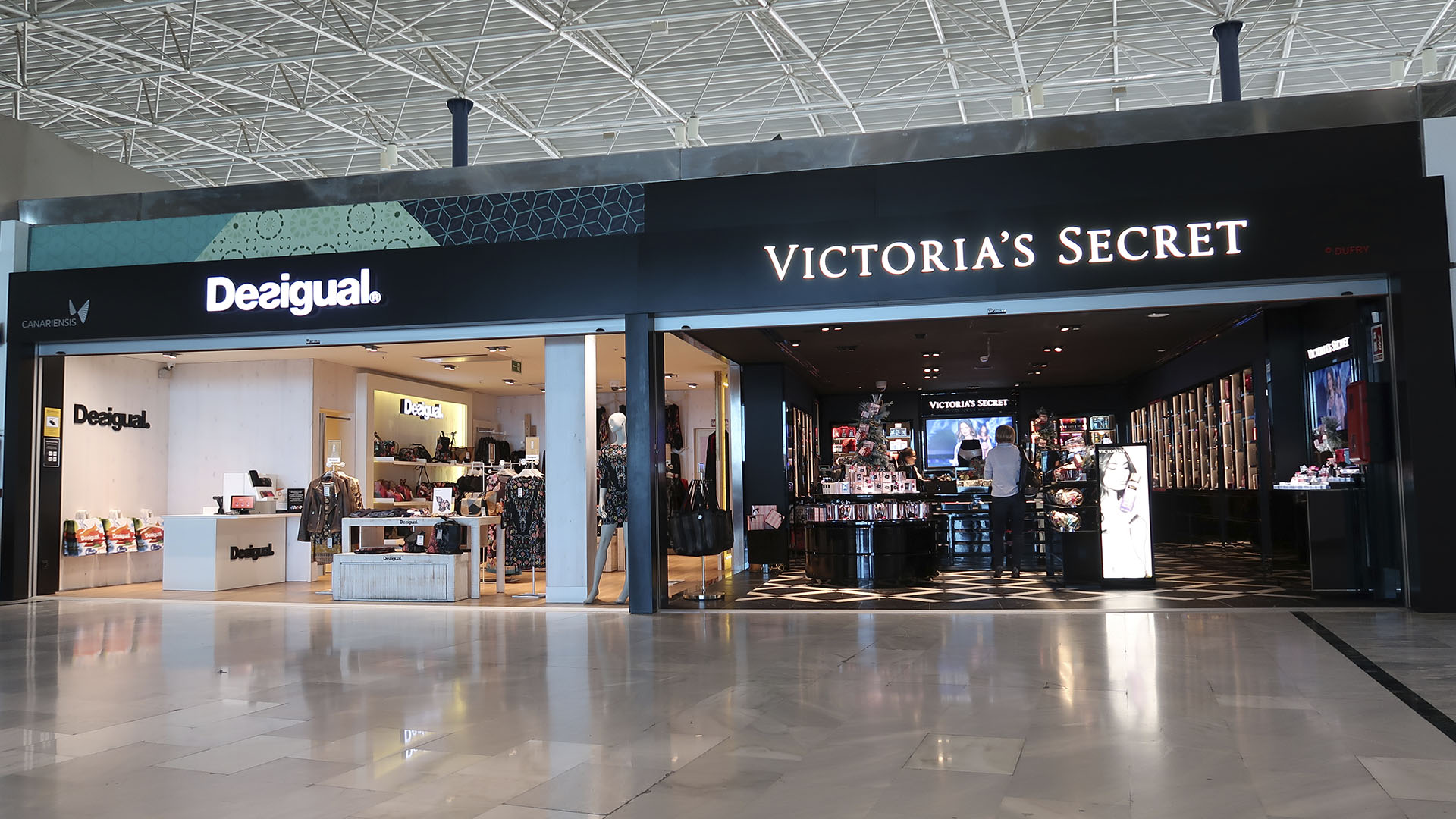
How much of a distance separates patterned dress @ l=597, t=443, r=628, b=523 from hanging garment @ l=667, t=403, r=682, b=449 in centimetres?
619

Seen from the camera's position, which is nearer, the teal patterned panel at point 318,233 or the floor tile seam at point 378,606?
the floor tile seam at point 378,606

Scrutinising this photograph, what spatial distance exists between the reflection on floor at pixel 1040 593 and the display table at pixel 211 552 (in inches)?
202

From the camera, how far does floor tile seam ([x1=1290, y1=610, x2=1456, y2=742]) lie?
412cm

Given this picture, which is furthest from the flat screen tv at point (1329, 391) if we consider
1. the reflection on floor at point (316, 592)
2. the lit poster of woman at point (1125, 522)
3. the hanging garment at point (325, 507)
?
the hanging garment at point (325, 507)

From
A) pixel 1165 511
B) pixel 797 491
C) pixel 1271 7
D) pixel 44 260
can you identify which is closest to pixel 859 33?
pixel 1271 7

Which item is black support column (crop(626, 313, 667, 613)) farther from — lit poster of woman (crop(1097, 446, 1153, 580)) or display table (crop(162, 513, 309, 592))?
display table (crop(162, 513, 309, 592))

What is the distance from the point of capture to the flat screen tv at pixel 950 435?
61.5 ft

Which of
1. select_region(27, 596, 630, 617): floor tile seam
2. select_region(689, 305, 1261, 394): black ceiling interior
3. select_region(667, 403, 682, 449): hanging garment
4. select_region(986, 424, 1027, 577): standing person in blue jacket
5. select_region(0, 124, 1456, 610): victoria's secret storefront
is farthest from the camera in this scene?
select_region(667, 403, 682, 449): hanging garment

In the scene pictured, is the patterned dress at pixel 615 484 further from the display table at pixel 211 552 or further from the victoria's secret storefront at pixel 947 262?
the display table at pixel 211 552

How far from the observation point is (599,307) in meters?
8.60

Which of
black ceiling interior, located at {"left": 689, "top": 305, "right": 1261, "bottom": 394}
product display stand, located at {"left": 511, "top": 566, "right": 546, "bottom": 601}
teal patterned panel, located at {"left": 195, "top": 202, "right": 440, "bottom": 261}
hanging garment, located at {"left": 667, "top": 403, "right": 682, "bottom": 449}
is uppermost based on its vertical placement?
teal patterned panel, located at {"left": 195, "top": 202, "right": 440, "bottom": 261}

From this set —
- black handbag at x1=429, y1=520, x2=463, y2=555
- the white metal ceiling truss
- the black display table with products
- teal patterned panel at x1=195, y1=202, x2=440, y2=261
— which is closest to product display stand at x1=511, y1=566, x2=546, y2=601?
black handbag at x1=429, y1=520, x2=463, y2=555

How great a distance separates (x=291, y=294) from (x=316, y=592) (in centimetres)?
305

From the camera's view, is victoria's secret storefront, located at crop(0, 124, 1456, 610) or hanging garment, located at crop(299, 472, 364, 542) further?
hanging garment, located at crop(299, 472, 364, 542)
